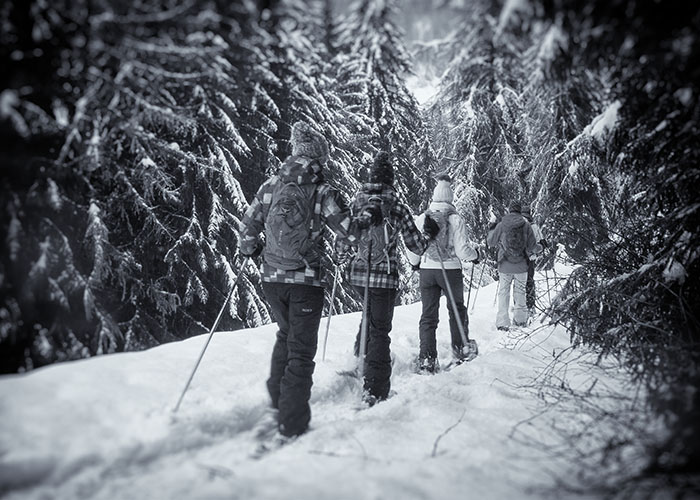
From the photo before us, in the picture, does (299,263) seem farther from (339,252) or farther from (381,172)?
(381,172)

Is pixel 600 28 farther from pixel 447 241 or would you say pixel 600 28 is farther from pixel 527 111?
pixel 447 241

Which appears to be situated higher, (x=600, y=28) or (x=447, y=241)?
(x=600, y=28)

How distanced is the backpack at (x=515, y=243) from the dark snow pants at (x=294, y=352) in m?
5.01

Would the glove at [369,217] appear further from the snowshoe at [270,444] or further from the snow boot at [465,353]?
the snow boot at [465,353]

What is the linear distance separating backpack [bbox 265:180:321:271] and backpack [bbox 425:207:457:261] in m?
2.28

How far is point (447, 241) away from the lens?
5168mm

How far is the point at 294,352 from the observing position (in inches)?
124

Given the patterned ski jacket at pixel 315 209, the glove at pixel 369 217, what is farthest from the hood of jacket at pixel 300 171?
the glove at pixel 369 217

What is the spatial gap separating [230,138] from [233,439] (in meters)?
4.63

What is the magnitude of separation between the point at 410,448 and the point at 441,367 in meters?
2.50

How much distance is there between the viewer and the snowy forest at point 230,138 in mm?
2113

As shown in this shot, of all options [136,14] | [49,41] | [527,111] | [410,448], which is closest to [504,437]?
[410,448]

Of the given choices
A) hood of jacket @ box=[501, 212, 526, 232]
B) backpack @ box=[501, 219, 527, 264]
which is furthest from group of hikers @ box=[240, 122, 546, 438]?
hood of jacket @ box=[501, 212, 526, 232]

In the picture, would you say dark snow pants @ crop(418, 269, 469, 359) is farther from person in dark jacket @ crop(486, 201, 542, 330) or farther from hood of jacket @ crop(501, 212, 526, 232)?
hood of jacket @ crop(501, 212, 526, 232)
